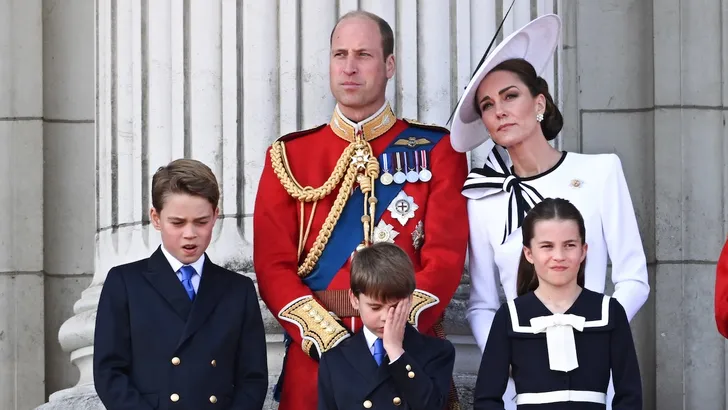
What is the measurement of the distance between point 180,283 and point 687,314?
9.68 feet

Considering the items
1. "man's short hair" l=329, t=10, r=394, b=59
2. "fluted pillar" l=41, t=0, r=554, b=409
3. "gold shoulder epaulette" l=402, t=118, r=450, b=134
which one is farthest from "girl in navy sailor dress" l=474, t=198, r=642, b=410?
"fluted pillar" l=41, t=0, r=554, b=409

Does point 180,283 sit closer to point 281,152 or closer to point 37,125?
point 281,152

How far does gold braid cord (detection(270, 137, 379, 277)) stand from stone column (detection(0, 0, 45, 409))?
6.93 feet

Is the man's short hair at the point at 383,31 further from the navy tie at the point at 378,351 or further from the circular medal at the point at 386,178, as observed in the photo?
the navy tie at the point at 378,351

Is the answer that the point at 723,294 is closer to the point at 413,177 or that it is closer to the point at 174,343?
the point at 413,177

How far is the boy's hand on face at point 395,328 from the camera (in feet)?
17.8

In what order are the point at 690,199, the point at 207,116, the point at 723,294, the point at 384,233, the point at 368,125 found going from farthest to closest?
the point at 690,199, the point at 207,116, the point at 368,125, the point at 384,233, the point at 723,294

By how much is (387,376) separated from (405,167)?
94cm

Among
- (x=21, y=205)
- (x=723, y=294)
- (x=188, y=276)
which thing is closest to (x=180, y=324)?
(x=188, y=276)

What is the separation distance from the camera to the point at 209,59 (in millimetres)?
6844

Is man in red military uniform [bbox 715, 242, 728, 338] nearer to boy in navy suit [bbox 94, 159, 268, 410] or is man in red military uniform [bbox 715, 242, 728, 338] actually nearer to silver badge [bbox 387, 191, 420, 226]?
silver badge [bbox 387, 191, 420, 226]

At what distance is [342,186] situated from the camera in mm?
6074

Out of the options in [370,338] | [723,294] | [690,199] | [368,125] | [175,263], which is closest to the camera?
[723,294]

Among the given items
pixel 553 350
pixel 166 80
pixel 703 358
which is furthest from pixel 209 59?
pixel 703 358
